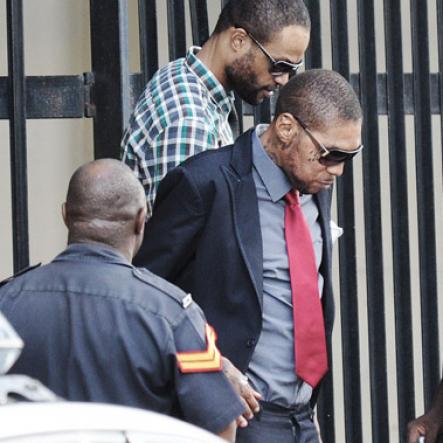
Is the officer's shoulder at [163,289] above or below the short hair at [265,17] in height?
below

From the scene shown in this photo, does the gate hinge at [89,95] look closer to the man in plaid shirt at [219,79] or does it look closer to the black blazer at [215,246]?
the man in plaid shirt at [219,79]

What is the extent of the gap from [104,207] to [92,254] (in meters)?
0.12

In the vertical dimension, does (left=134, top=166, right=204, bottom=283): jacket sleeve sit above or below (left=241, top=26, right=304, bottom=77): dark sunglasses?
below

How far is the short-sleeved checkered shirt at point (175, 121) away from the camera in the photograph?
4.41m

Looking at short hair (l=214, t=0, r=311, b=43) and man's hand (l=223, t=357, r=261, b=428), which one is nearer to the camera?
man's hand (l=223, t=357, r=261, b=428)

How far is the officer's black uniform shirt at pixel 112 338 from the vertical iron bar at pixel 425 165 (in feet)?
8.96

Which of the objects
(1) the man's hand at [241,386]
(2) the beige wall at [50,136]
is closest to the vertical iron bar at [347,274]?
(2) the beige wall at [50,136]

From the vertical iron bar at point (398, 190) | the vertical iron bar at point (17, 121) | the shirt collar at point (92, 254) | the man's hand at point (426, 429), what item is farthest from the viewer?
the vertical iron bar at point (398, 190)

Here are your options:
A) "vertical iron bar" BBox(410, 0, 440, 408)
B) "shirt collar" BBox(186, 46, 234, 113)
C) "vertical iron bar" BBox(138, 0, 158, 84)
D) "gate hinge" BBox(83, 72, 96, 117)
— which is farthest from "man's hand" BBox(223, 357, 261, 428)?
"vertical iron bar" BBox(410, 0, 440, 408)

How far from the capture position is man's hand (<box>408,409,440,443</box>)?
4727 millimetres

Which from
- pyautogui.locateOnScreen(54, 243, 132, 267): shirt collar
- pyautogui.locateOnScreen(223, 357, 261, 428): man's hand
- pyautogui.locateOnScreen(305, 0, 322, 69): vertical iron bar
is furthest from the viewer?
pyautogui.locateOnScreen(305, 0, 322, 69): vertical iron bar

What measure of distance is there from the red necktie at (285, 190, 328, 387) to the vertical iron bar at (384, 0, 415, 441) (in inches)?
70.8

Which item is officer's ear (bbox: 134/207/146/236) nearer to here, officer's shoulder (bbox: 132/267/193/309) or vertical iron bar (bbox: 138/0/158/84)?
officer's shoulder (bbox: 132/267/193/309)

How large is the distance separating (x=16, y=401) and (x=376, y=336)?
10.9 feet
